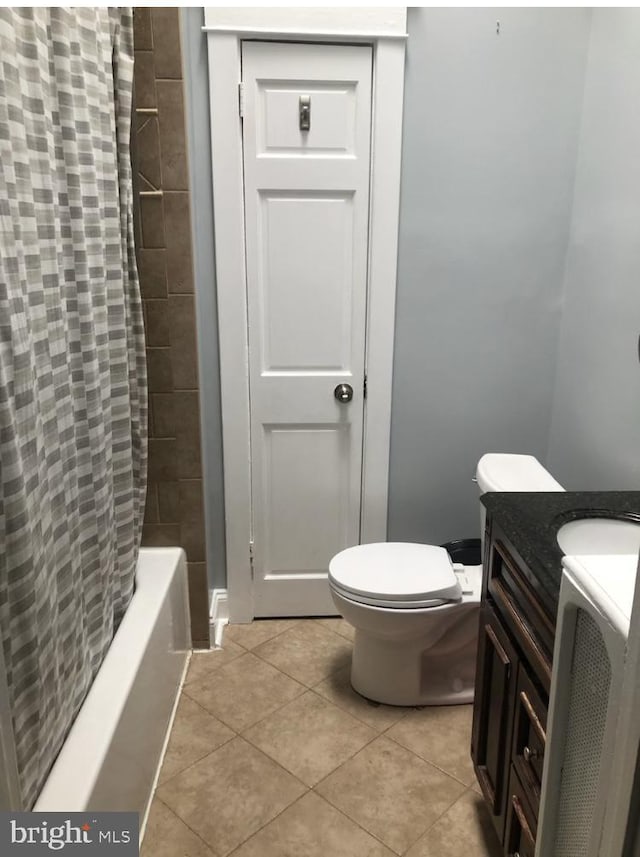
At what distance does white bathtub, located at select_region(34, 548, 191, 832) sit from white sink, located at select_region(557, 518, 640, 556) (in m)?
1.08

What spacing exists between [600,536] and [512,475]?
20.5 inches

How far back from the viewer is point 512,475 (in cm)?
203

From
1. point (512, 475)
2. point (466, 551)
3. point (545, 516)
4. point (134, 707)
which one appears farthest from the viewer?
point (466, 551)

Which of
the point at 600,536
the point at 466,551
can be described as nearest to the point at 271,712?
the point at 466,551

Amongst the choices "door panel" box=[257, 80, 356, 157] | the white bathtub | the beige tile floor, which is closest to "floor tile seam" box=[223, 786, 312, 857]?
the beige tile floor

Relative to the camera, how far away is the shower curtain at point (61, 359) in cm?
111

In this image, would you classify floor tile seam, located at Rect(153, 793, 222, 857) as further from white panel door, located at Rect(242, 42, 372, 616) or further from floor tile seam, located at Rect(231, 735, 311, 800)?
white panel door, located at Rect(242, 42, 372, 616)

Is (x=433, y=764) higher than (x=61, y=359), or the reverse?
(x=61, y=359)

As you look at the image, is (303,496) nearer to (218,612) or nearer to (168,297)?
(218,612)

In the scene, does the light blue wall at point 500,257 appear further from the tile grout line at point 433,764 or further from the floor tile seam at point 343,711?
the tile grout line at point 433,764

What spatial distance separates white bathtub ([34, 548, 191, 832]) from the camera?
1312 mm

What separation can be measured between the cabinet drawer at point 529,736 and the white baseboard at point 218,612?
52.2 inches

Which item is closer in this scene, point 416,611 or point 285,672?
point 416,611

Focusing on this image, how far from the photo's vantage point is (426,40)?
2107 millimetres
